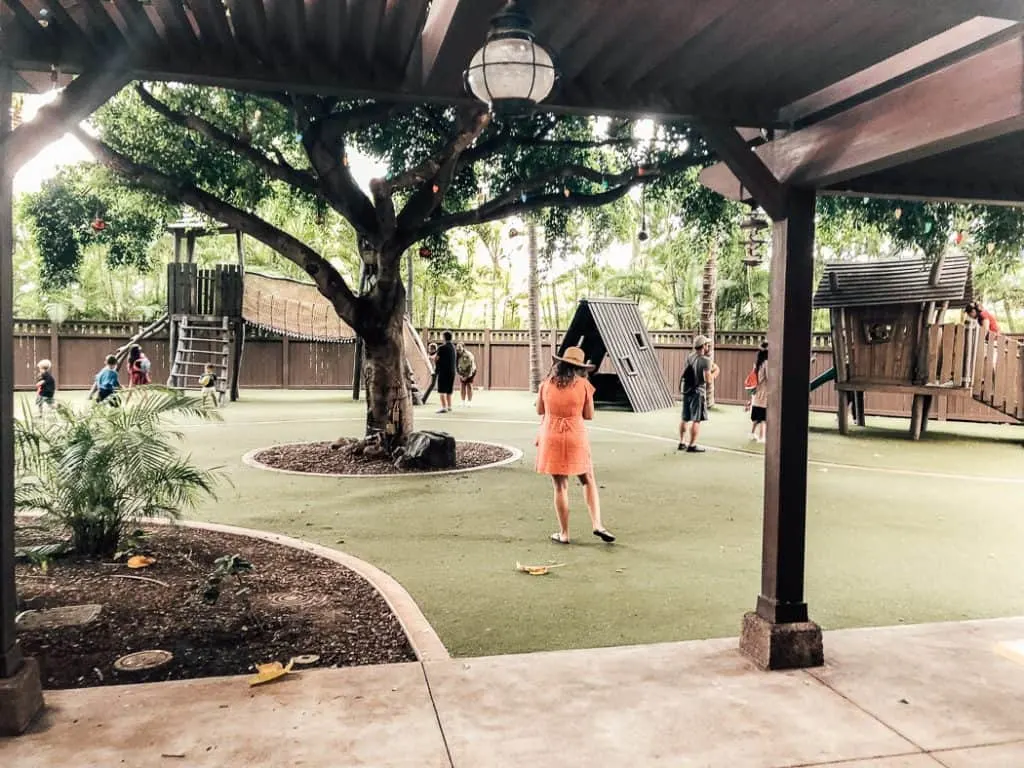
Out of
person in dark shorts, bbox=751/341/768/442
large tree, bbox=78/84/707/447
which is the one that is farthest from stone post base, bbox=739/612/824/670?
person in dark shorts, bbox=751/341/768/442

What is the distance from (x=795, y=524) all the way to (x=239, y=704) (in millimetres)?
2875

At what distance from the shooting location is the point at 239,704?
359 cm

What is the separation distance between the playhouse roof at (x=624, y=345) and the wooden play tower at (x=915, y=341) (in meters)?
4.45

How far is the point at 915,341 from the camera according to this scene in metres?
14.4

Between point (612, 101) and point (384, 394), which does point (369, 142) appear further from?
point (612, 101)

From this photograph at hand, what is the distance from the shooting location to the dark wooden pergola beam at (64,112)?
3396mm

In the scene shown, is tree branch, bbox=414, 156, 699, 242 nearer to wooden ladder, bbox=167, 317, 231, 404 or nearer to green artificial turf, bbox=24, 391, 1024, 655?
green artificial turf, bbox=24, 391, 1024, 655

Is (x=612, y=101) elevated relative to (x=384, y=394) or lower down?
elevated

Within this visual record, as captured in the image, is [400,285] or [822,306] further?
[822,306]

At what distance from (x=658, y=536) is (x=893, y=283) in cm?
1002

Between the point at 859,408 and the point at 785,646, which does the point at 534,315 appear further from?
the point at 785,646

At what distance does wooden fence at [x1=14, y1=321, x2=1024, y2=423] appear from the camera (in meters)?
19.6

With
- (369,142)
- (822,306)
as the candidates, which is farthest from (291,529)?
(822,306)

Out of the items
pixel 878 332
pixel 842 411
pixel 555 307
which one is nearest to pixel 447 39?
pixel 842 411
